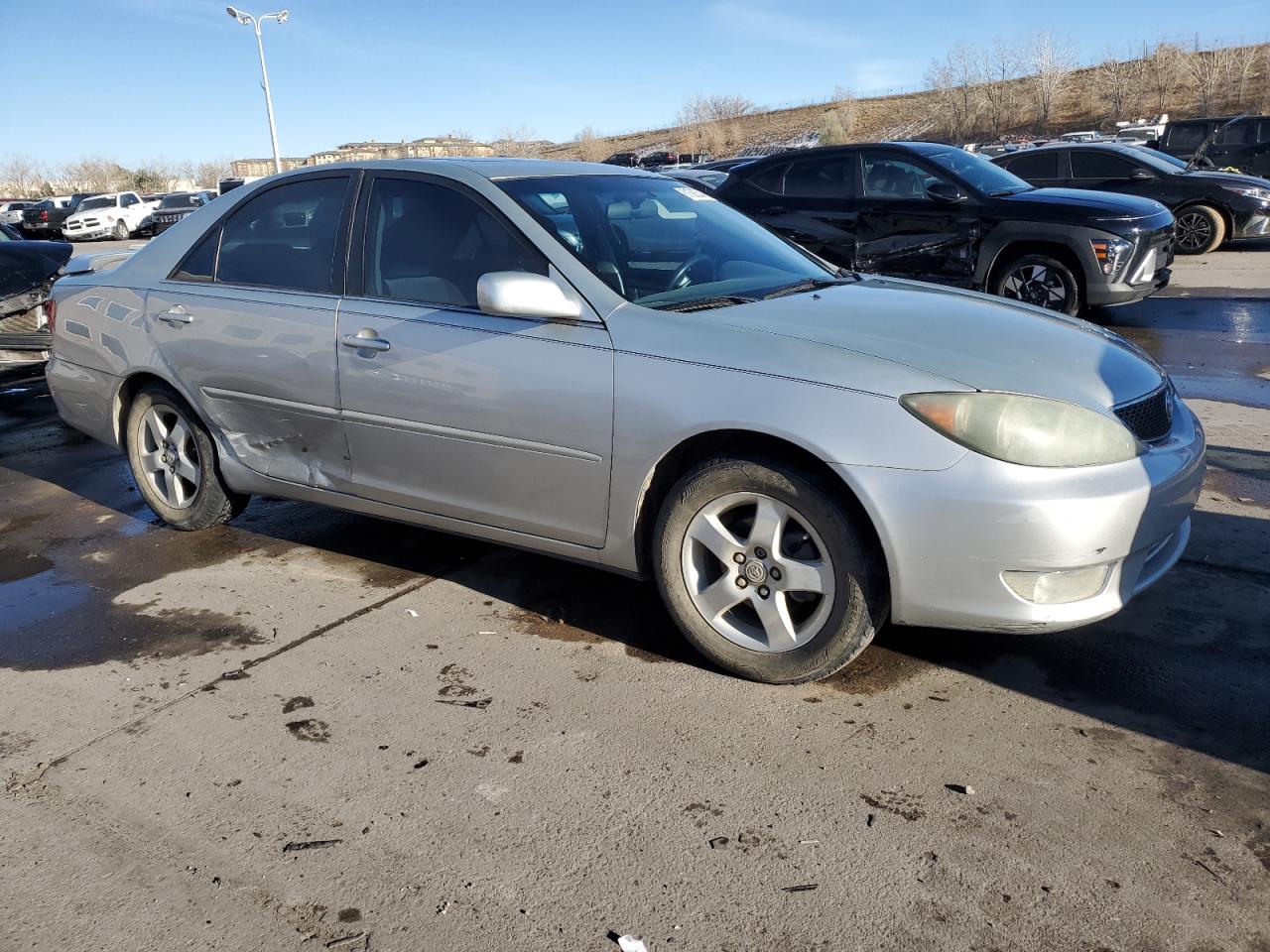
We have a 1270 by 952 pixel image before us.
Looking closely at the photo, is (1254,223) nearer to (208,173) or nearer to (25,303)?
(25,303)

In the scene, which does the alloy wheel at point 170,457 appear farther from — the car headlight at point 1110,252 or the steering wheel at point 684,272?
the car headlight at point 1110,252

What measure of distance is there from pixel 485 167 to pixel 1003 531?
2.40 m

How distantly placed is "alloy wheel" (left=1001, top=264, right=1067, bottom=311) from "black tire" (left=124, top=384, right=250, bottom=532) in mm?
6702

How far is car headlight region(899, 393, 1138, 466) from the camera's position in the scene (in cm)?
286

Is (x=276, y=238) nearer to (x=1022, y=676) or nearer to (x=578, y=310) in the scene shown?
(x=578, y=310)

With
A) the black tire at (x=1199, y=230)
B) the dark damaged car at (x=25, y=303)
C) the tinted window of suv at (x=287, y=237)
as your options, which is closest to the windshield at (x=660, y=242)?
the tinted window of suv at (x=287, y=237)

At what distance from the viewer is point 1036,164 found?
568 inches

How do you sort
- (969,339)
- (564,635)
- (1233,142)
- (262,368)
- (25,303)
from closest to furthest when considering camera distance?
1. (969,339)
2. (564,635)
3. (262,368)
4. (25,303)
5. (1233,142)

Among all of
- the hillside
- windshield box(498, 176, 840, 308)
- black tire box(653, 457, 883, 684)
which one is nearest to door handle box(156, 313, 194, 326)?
windshield box(498, 176, 840, 308)

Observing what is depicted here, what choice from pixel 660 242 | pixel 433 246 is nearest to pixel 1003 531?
pixel 660 242

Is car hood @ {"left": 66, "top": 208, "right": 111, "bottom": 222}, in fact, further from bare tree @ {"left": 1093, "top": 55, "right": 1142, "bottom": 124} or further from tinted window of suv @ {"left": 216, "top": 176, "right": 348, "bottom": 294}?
bare tree @ {"left": 1093, "top": 55, "right": 1142, "bottom": 124}

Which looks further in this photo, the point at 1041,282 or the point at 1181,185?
the point at 1181,185

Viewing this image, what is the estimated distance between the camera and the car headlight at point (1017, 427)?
2859mm

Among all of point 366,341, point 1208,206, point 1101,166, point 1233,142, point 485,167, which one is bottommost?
point 1208,206
